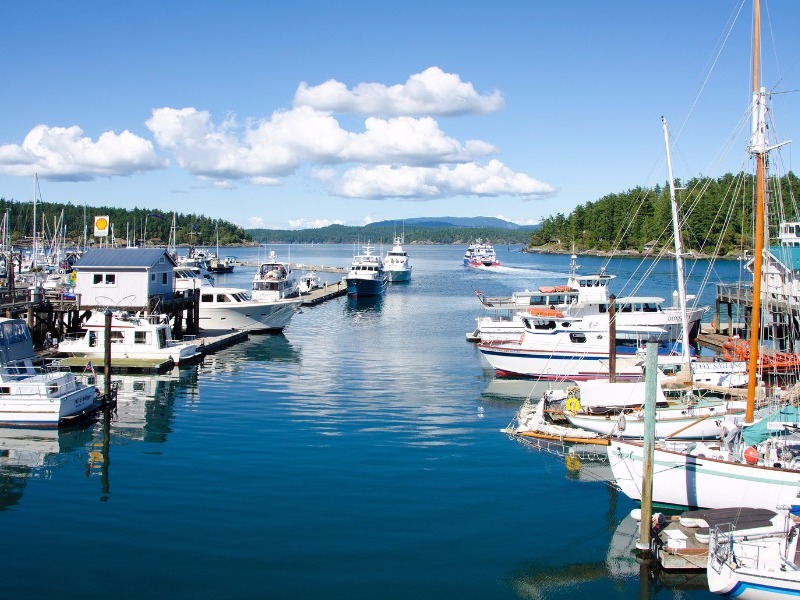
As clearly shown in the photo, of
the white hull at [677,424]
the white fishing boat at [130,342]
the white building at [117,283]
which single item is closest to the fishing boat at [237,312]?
the white building at [117,283]

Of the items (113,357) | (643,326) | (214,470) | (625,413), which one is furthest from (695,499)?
(113,357)

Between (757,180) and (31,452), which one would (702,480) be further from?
(31,452)

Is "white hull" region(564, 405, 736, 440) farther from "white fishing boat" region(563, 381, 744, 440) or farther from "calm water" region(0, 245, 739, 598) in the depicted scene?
"calm water" region(0, 245, 739, 598)

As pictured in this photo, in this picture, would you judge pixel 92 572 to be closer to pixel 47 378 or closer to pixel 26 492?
pixel 26 492

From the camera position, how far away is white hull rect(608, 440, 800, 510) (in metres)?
19.1

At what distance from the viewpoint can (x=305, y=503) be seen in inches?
845

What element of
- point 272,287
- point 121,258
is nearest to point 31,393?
point 121,258

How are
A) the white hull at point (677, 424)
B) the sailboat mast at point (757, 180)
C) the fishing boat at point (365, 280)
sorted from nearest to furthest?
the sailboat mast at point (757, 180) → the white hull at point (677, 424) → the fishing boat at point (365, 280)

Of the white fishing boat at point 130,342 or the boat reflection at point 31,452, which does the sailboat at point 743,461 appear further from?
the white fishing boat at point 130,342

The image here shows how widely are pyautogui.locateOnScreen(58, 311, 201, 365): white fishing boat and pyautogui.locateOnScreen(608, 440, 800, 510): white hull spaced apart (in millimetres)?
29824

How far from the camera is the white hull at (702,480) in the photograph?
62.7 ft

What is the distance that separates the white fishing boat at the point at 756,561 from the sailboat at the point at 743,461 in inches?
67.7

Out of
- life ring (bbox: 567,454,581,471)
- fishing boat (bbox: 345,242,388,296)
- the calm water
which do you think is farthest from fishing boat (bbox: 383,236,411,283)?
life ring (bbox: 567,454,581,471)

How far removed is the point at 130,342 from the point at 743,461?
3426 cm
